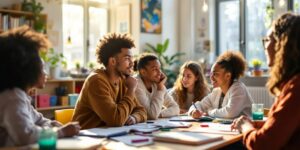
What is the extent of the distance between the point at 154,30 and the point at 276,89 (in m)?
4.41

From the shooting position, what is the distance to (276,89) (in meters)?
1.57

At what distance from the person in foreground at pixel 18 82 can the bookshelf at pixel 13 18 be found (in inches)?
109

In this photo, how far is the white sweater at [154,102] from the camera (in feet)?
8.41

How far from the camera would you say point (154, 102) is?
2.61 metres

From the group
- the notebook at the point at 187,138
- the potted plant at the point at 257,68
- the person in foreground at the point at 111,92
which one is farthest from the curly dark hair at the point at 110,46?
the potted plant at the point at 257,68

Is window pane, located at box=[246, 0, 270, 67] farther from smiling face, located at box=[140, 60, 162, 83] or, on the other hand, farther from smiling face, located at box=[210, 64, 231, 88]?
smiling face, located at box=[140, 60, 162, 83]

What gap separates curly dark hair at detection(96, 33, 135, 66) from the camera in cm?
237

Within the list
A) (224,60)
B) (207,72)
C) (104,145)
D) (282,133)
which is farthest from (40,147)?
(207,72)

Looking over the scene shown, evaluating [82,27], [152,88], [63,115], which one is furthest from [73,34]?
[63,115]

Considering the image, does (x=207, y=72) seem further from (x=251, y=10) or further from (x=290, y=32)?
(x=290, y=32)

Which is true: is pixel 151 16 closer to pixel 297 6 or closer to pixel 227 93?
pixel 297 6

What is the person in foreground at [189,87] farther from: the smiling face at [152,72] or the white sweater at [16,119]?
the white sweater at [16,119]

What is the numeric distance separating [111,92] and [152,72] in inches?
26.0

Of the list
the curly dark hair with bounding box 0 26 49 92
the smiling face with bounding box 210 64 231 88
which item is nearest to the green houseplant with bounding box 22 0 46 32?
the smiling face with bounding box 210 64 231 88
